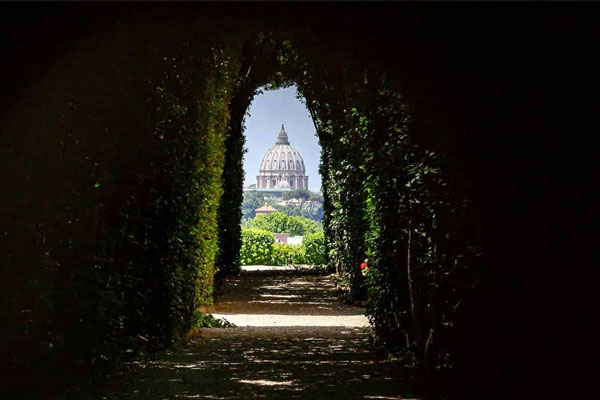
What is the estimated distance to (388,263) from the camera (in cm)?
774

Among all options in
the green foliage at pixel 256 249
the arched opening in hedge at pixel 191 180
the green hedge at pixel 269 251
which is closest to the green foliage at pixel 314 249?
the green hedge at pixel 269 251

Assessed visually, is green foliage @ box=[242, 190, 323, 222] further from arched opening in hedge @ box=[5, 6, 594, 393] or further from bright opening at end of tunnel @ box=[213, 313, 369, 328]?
arched opening in hedge @ box=[5, 6, 594, 393]

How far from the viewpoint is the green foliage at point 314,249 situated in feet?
102

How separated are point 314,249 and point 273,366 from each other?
2460 centimetres

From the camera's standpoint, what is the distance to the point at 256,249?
32.8m

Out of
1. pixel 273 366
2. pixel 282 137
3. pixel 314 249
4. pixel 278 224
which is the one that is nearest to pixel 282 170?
pixel 282 137

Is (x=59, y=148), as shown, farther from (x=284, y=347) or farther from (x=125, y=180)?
(x=284, y=347)

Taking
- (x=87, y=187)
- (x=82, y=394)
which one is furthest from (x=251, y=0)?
(x=82, y=394)

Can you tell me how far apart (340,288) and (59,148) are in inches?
495

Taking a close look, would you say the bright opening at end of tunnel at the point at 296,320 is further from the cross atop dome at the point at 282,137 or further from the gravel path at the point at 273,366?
the cross atop dome at the point at 282,137

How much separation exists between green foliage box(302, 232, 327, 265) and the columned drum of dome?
136136 millimetres

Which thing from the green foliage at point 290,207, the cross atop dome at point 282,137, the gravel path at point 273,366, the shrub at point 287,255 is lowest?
the gravel path at point 273,366

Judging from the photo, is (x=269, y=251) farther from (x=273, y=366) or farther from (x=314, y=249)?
(x=273, y=366)

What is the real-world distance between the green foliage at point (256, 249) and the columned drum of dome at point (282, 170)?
445 feet
